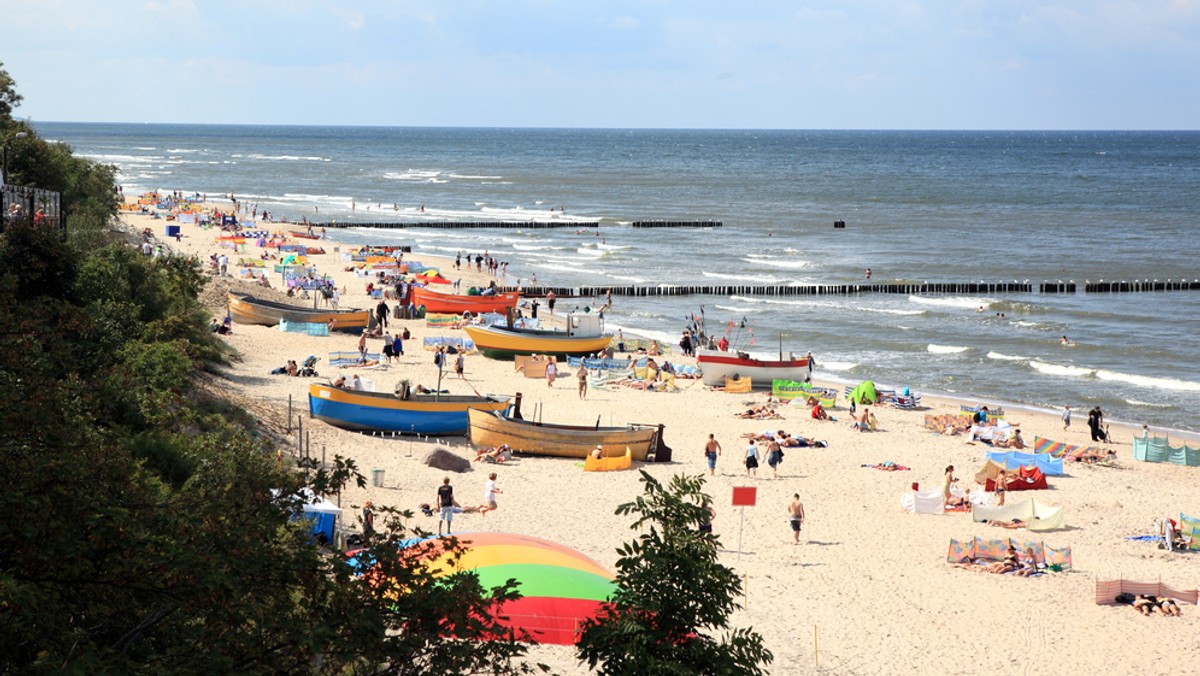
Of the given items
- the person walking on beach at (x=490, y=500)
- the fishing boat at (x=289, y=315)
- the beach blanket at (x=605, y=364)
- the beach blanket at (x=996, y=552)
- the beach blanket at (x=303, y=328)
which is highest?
the fishing boat at (x=289, y=315)

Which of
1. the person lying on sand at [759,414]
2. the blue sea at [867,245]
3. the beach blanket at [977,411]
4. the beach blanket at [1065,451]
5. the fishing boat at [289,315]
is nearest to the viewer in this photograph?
the beach blanket at [1065,451]

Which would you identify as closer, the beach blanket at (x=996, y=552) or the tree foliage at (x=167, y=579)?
the tree foliage at (x=167, y=579)

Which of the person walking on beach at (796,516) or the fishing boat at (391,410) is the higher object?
the fishing boat at (391,410)

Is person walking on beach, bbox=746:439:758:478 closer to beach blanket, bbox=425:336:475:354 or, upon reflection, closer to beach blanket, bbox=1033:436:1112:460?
beach blanket, bbox=1033:436:1112:460

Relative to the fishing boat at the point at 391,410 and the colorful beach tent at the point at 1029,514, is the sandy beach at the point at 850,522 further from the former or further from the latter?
the fishing boat at the point at 391,410

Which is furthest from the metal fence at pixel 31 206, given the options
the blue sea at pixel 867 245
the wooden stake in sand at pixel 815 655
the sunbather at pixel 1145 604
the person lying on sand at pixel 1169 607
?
the blue sea at pixel 867 245

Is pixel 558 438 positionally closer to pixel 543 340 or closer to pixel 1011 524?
pixel 1011 524

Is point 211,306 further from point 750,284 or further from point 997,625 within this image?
point 997,625

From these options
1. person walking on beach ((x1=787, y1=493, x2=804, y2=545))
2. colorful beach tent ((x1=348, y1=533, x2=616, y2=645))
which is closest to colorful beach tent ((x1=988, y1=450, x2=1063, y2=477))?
person walking on beach ((x1=787, y1=493, x2=804, y2=545))

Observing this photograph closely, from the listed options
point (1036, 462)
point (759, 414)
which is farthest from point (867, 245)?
point (1036, 462)
